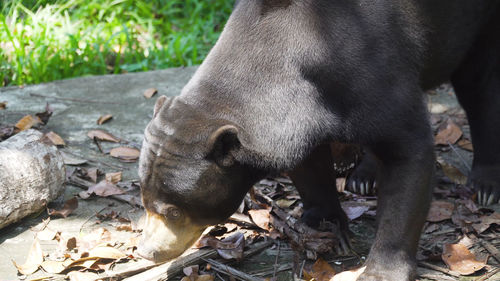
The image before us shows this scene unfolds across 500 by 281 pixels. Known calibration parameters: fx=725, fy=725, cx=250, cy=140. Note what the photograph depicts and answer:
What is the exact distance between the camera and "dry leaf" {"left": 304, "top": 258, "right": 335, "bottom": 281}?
349cm

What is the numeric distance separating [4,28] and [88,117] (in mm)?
1778

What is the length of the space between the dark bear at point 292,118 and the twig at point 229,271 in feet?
0.83

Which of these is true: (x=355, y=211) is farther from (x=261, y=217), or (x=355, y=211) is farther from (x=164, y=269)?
(x=164, y=269)


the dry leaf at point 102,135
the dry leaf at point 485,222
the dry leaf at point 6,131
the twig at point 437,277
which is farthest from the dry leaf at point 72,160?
the dry leaf at point 485,222

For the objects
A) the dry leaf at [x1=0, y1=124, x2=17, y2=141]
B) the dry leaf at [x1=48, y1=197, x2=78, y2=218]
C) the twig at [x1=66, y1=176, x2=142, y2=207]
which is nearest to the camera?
the dry leaf at [x1=48, y1=197, x2=78, y2=218]

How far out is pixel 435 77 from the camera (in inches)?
157

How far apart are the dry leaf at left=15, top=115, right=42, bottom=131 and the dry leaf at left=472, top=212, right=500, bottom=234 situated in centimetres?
322

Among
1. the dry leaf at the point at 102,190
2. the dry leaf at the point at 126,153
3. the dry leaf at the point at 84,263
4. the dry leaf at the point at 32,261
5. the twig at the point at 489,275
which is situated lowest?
the dry leaf at the point at 32,261

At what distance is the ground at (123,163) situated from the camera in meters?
3.74

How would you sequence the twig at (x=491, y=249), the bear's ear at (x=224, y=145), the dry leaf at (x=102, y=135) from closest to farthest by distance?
the bear's ear at (x=224, y=145)
the twig at (x=491, y=249)
the dry leaf at (x=102, y=135)

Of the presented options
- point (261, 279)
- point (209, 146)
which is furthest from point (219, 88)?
point (261, 279)

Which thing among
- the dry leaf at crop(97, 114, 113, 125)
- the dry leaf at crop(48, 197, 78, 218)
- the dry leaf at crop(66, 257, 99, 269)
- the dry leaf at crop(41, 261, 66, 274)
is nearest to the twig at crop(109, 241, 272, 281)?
the dry leaf at crop(66, 257, 99, 269)

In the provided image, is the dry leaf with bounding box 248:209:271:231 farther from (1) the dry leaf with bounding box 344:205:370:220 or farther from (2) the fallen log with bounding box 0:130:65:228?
(2) the fallen log with bounding box 0:130:65:228

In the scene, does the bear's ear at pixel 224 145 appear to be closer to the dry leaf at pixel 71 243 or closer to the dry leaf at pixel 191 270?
the dry leaf at pixel 191 270
